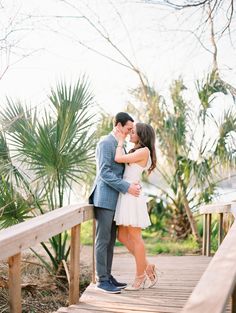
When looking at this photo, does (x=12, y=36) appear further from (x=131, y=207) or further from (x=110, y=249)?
(x=110, y=249)

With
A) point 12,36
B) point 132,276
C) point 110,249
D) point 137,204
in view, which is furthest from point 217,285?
point 12,36

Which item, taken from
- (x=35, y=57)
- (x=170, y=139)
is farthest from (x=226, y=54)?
(x=35, y=57)

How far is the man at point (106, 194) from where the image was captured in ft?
13.0

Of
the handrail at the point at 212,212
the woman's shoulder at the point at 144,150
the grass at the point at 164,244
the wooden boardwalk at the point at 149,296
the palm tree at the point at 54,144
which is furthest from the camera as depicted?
the grass at the point at 164,244

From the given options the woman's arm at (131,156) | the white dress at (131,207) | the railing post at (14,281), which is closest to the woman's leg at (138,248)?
the white dress at (131,207)

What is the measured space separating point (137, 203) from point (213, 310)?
9.05 feet

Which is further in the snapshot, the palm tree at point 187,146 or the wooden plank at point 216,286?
the palm tree at point 187,146

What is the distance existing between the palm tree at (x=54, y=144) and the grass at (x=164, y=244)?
11.9 feet

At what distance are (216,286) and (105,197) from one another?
2.52 meters

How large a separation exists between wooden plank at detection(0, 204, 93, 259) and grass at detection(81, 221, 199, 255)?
4978 mm

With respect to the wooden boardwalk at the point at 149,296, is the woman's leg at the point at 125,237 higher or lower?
higher

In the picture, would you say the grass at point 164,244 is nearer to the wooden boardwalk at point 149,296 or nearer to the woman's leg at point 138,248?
the wooden boardwalk at point 149,296

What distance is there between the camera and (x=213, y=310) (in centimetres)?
132

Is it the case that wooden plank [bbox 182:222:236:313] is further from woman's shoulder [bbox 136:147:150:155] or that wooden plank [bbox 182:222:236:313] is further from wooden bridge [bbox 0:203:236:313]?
woman's shoulder [bbox 136:147:150:155]
